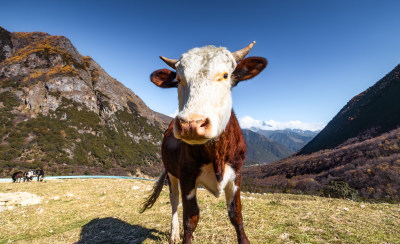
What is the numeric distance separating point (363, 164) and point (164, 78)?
43228 millimetres

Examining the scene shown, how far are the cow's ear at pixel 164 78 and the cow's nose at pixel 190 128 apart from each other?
179 cm

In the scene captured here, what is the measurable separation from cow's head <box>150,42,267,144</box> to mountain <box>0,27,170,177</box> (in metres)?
47.7

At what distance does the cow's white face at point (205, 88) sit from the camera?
2.18m

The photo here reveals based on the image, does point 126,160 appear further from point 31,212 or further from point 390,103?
point 390,103

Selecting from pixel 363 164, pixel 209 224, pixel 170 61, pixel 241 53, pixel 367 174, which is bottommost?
pixel 367 174

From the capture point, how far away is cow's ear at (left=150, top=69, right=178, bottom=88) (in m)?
3.65

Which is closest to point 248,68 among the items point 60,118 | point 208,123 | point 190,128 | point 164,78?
point 164,78

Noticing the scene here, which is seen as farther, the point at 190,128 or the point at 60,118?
the point at 60,118

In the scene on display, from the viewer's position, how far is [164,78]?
12.2 feet

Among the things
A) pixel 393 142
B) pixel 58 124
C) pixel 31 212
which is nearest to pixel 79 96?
pixel 58 124

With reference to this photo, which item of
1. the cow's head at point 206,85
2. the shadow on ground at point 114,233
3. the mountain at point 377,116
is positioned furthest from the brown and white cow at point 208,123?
the mountain at point 377,116

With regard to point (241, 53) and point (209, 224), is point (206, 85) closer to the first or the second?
point (241, 53)

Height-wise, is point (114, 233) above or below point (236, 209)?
below

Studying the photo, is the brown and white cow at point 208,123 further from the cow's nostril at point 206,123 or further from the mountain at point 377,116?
the mountain at point 377,116
